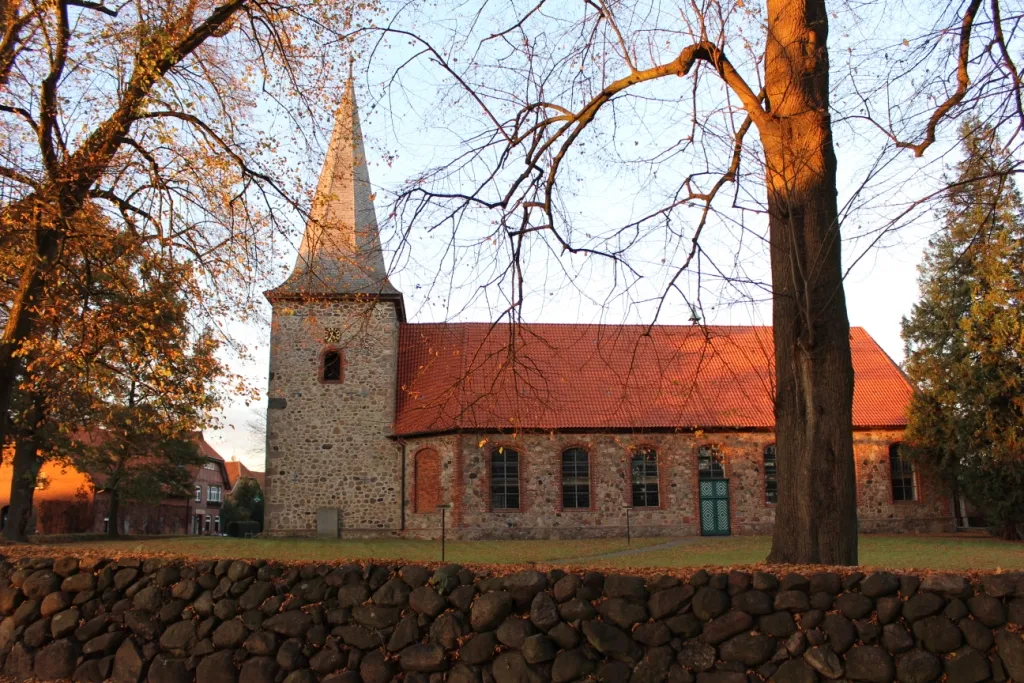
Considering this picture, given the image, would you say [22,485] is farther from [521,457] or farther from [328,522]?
[521,457]

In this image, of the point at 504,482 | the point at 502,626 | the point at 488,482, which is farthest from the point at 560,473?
the point at 502,626

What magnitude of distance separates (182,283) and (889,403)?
2284cm

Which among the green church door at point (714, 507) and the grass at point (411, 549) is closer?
the grass at point (411, 549)

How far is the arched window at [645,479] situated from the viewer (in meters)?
25.8

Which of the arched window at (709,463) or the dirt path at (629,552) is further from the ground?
the arched window at (709,463)

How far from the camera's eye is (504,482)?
25375 millimetres

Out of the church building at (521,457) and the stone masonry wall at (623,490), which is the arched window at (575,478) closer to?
the church building at (521,457)

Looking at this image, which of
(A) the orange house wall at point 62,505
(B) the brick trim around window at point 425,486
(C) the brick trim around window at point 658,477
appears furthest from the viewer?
(A) the orange house wall at point 62,505

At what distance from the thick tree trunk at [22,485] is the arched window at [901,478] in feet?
82.8

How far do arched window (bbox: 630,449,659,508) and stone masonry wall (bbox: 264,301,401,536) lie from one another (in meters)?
7.26

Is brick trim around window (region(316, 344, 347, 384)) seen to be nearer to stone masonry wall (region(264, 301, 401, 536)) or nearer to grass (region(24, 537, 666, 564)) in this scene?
stone masonry wall (region(264, 301, 401, 536))

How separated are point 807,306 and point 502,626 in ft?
12.7

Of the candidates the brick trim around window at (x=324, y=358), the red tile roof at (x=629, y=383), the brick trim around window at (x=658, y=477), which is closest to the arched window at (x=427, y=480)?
the red tile roof at (x=629, y=383)

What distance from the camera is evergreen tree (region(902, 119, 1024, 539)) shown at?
912 inches
